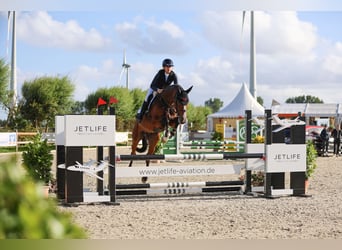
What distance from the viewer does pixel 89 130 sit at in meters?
6.32

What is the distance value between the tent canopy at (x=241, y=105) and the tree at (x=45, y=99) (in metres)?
9.23

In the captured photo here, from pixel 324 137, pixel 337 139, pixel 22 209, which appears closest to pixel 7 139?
pixel 324 137

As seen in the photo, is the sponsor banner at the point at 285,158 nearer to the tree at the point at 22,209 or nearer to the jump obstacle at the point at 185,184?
the jump obstacle at the point at 185,184

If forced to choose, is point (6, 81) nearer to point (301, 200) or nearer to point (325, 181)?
point (325, 181)

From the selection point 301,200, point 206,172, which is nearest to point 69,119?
point 206,172

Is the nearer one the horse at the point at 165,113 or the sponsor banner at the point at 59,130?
the sponsor banner at the point at 59,130

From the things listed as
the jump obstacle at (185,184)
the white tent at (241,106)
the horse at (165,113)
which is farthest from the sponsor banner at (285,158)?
the white tent at (241,106)

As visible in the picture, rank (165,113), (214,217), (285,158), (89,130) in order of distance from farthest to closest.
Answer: (285,158) < (165,113) < (89,130) < (214,217)

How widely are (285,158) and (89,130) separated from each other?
2616 millimetres

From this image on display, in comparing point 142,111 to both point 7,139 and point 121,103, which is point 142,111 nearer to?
point 7,139

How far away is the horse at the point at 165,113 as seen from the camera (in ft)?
22.0

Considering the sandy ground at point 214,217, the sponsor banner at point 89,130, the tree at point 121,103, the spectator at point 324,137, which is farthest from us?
the tree at point 121,103

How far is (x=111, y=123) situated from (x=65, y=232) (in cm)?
516

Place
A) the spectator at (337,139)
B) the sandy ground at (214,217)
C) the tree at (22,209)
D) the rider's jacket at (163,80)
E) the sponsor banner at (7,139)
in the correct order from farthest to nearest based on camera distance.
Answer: the sponsor banner at (7,139), the spectator at (337,139), the rider's jacket at (163,80), the sandy ground at (214,217), the tree at (22,209)
